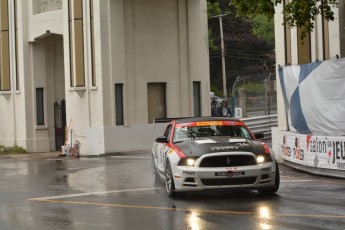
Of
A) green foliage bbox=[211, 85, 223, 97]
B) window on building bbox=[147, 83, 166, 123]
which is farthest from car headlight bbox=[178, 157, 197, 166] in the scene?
green foliage bbox=[211, 85, 223, 97]

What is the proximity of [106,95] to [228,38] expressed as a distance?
45034 mm

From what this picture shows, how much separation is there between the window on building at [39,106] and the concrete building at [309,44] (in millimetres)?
17593

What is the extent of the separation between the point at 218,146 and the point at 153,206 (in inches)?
69.6

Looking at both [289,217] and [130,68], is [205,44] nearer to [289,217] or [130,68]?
[130,68]

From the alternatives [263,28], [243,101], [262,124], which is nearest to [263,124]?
[262,124]

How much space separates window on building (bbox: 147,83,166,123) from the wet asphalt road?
12988 mm

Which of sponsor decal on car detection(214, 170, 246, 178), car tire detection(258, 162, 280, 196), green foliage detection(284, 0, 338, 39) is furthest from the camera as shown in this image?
green foliage detection(284, 0, 338, 39)

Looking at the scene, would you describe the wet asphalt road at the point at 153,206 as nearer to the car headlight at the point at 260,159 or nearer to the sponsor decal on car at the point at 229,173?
the sponsor decal on car at the point at 229,173

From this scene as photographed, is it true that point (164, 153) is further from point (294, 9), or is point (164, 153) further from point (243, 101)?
point (243, 101)

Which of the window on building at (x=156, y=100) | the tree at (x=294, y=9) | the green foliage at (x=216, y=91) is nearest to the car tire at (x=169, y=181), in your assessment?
the tree at (x=294, y=9)

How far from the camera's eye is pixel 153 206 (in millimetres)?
13633

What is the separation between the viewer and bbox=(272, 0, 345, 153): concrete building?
816 inches

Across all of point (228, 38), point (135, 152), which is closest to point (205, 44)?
point (135, 152)

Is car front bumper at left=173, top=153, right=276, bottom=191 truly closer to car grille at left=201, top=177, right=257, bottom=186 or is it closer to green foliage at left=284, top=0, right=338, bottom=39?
car grille at left=201, top=177, right=257, bottom=186
